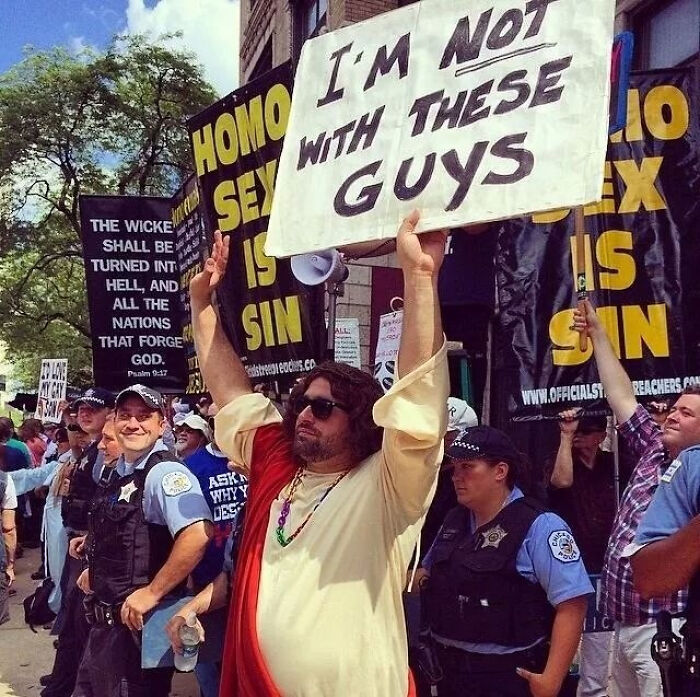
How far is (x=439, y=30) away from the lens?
2.40 m

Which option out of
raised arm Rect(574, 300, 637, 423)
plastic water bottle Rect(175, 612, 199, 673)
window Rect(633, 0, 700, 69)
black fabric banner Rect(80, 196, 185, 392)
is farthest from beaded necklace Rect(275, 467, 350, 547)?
window Rect(633, 0, 700, 69)

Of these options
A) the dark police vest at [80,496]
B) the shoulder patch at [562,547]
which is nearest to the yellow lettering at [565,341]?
the shoulder patch at [562,547]

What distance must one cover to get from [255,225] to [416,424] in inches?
123

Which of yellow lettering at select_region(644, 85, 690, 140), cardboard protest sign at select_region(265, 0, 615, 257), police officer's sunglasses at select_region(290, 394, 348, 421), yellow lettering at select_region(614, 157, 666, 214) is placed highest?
yellow lettering at select_region(644, 85, 690, 140)

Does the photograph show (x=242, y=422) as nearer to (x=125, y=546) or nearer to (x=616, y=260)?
(x=125, y=546)

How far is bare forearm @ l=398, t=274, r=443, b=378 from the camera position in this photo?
2047mm

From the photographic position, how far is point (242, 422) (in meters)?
2.70

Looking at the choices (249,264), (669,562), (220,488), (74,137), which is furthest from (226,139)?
(74,137)

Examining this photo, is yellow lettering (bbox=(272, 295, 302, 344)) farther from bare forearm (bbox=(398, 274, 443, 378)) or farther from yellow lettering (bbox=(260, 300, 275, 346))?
bare forearm (bbox=(398, 274, 443, 378))

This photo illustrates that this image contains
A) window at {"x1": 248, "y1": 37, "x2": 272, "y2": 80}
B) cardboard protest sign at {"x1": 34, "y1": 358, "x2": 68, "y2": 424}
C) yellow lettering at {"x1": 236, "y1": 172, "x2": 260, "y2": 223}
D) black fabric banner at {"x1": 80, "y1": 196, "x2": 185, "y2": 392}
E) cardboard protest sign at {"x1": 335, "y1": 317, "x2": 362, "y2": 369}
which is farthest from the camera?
window at {"x1": 248, "y1": 37, "x2": 272, "y2": 80}

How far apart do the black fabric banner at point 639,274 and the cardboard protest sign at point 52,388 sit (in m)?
7.41

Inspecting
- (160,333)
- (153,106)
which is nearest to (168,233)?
(160,333)

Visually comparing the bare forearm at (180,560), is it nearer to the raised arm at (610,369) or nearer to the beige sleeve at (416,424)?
the beige sleeve at (416,424)

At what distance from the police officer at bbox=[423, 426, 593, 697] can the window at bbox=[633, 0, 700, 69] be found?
5127mm
